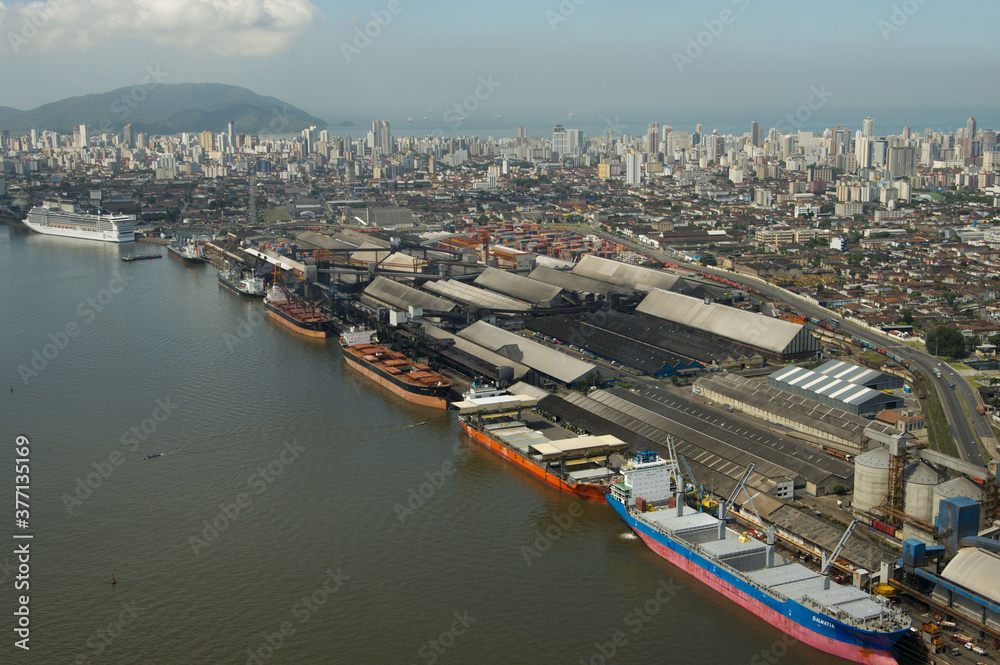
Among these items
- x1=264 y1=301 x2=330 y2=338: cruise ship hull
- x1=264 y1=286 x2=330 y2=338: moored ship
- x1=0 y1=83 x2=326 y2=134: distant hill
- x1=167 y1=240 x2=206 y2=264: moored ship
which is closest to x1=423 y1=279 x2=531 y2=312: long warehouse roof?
x1=264 y1=286 x2=330 y2=338: moored ship

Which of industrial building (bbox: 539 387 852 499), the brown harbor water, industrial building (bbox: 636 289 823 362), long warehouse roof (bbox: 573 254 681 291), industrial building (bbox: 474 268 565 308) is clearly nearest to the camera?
the brown harbor water

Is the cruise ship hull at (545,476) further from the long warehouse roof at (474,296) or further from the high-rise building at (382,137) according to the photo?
the high-rise building at (382,137)

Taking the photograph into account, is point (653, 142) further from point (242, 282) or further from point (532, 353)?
point (532, 353)

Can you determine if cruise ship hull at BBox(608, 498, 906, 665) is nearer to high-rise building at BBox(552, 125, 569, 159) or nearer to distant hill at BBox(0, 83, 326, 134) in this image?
high-rise building at BBox(552, 125, 569, 159)

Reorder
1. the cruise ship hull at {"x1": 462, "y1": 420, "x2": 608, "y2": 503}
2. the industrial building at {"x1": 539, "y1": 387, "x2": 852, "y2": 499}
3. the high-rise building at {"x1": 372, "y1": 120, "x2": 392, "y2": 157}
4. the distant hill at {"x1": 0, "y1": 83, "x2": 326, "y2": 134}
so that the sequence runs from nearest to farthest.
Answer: the industrial building at {"x1": 539, "y1": 387, "x2": 852, "y2": 499}, the cruise ship hull at {"x1": 462, "y1": 420, "x2": 608, "y2": 503}, the high-rise building at {"x1": 372, "y1": 120, "x2": 392, "y2": 157}, the distant hill at {"x1": 0, "y1": 83, "x2": 326, "y2": 134}

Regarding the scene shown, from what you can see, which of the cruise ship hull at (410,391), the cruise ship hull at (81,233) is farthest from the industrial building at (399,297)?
the cruise ship hull at (81,233)

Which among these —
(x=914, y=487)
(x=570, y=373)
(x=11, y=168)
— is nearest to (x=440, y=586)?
(x=914, y=487)

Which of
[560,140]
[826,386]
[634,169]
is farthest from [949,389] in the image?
[560,140]
